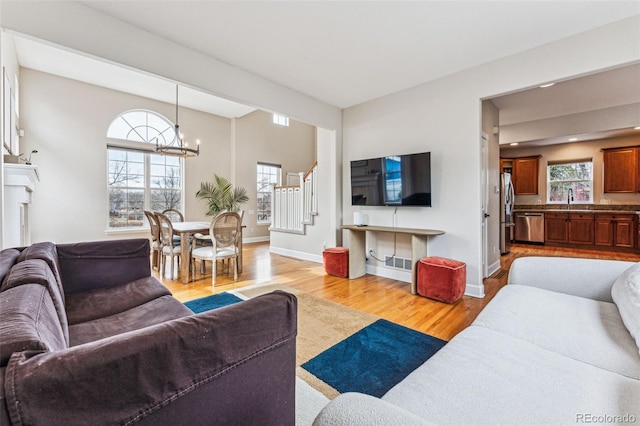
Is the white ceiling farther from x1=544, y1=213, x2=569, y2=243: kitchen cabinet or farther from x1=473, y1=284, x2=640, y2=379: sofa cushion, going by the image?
x1=544, y1=213, x2=569, y2=243: kitchen cabinet

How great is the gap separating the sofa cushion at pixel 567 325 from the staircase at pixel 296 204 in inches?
150

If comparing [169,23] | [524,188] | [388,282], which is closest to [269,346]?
[169,23]

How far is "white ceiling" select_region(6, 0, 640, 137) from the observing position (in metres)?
2.33

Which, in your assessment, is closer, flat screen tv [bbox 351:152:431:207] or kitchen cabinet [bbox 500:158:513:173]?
flat screen tv [bbox 351:152:431:207]

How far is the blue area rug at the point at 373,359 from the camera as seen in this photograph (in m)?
1.77

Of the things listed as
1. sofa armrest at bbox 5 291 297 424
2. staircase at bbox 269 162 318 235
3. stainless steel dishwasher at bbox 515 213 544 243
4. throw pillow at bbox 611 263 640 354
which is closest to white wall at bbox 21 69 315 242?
staircase at bbox 269 162 318 235

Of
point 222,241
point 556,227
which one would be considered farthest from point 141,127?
point 556,227

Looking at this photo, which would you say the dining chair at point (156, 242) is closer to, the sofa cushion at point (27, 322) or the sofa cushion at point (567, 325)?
the sofa cushion at point (27, 322)

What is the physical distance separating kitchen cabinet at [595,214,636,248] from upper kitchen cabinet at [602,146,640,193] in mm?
654

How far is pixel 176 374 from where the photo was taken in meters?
0.71
